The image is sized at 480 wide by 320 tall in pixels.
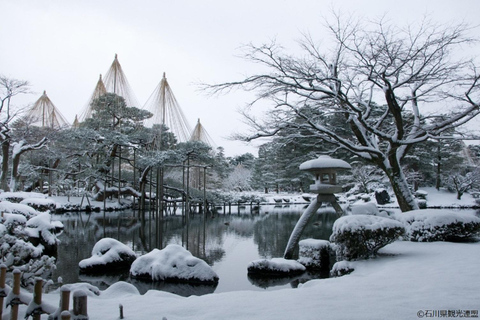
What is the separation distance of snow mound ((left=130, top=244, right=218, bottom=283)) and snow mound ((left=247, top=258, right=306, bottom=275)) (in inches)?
40.9

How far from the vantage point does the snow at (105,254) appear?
25.0ft

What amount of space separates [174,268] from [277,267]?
217 cm

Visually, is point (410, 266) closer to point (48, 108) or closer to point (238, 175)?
point (48, 108)

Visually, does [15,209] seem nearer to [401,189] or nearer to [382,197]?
[401,189]

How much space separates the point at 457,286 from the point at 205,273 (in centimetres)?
444

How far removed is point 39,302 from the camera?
2.50 m

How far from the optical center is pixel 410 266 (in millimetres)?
5414

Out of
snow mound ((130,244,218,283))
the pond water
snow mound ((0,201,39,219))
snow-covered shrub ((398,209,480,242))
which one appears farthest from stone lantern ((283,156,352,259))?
snow mound ((0,201,39,219))

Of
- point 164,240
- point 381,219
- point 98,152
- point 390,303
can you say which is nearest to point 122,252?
point 164,240

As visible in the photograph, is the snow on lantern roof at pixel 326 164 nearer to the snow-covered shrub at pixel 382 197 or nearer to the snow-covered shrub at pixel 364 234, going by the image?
the snow-covered shrub at pixel 364 234

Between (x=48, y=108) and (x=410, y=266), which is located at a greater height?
(x=48, y=108)

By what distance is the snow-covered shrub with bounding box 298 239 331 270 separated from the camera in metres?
7.69

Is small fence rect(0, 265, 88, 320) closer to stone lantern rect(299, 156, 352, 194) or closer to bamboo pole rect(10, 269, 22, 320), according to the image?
bamboo pole rect(10, 269, 22, 320)

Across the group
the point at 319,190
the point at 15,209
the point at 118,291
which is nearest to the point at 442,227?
the point at 319,190
